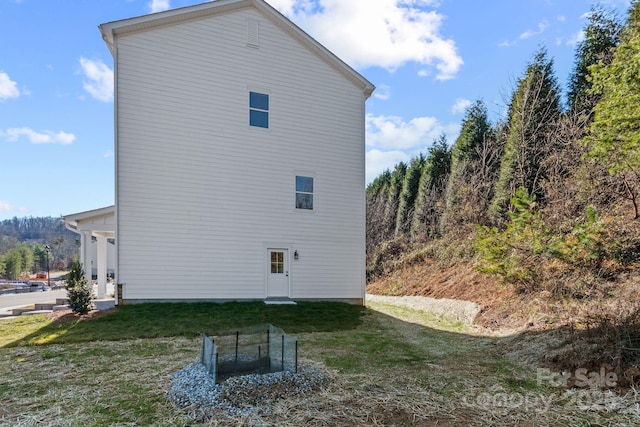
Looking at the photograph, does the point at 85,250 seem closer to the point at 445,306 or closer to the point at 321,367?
the point at 321,367

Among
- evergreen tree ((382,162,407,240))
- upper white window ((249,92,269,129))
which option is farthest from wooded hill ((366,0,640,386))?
upper white window ((249,92,269,129))

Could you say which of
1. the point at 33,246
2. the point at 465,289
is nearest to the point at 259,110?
the point at 465,289

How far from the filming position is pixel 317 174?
427 inches

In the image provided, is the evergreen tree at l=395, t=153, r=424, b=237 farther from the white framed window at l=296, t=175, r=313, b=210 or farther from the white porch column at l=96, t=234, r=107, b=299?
the white porch column at l=96, t=234, r=107, b=299

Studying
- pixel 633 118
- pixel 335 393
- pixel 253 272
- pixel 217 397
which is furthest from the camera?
pixel 253 272

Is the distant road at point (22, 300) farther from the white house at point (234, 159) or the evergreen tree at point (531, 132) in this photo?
the evergreen tree at point (531, 132)

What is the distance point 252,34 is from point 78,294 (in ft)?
28.7

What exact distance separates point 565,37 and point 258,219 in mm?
11763

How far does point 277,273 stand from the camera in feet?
33.8

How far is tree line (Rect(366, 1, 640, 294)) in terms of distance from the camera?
5855mm

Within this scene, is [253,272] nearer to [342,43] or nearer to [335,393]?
[335,393]

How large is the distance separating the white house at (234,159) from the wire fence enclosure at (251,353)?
18.9ft

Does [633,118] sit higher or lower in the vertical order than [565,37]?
lower

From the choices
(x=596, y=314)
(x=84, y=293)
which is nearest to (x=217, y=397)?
(x=596, y=314)
